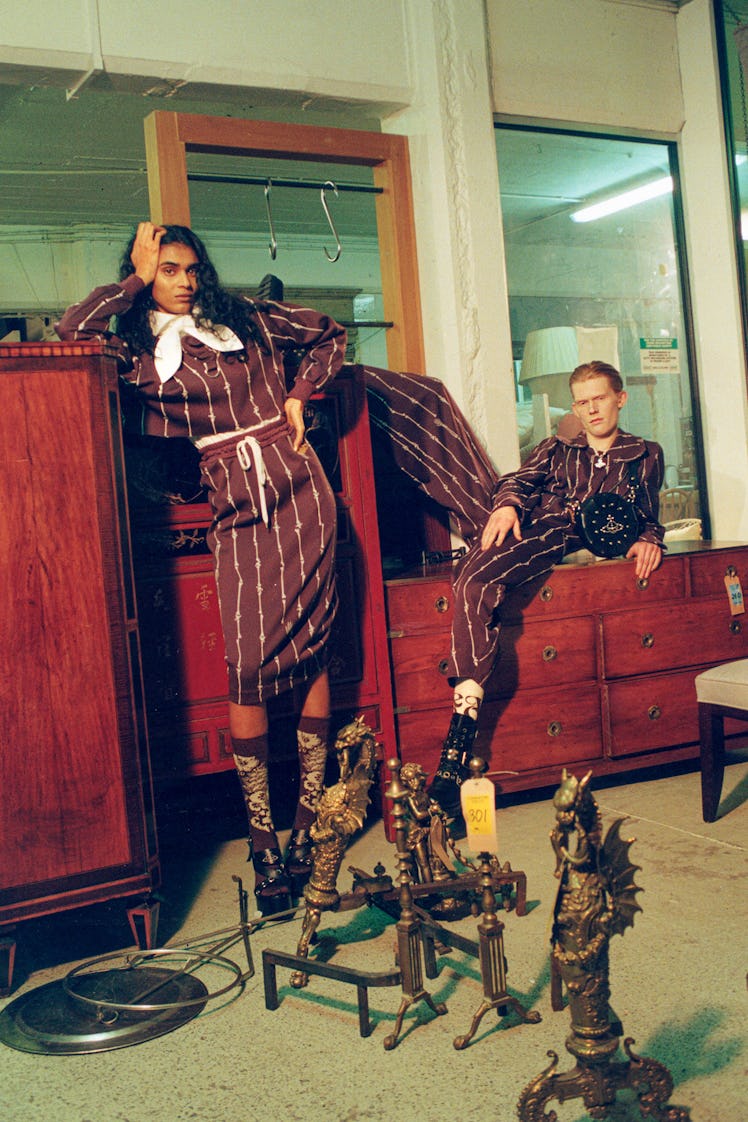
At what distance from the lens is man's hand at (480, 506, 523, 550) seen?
337cm

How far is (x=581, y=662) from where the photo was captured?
11.6 ft

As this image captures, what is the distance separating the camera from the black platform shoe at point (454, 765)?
3.12 meters

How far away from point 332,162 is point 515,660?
6.47 ft

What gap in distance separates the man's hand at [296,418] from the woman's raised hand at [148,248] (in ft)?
1.59

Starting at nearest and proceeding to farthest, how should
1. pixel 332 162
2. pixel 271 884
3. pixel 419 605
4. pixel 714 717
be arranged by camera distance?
pixel 271 884
pixel 714 717
pixel 419 605
pixel 332 162

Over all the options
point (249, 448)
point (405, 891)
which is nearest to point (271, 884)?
point (405, 891)

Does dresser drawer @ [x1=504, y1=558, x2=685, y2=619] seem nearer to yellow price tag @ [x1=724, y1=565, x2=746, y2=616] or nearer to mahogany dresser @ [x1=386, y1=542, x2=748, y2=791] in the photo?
mahogany dresser @ [x1=386, y1=542, x2=748, y2=791]

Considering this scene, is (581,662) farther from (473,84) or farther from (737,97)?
(737,97)

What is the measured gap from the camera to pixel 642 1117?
5.47 ft

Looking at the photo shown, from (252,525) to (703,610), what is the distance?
1.76m

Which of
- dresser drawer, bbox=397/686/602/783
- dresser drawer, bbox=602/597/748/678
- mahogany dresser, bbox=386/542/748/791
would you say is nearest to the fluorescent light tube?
mahogany dresser, bbox=386/542/748/791

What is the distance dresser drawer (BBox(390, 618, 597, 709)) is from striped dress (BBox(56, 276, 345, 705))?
1.76 ft

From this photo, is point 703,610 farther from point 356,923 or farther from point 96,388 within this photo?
point 96,388

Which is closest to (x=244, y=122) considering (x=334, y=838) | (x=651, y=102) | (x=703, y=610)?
(x=651, y=102)
